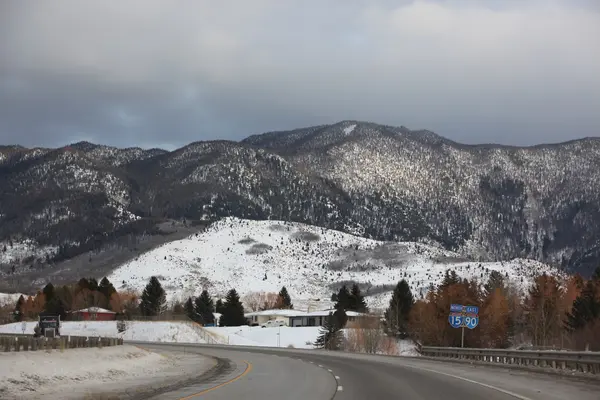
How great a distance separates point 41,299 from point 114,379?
174 m

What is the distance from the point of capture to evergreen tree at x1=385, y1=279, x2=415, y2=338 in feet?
406

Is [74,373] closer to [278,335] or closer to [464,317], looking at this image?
[464,317]

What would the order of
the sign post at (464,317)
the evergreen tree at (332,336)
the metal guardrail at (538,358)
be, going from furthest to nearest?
the evergreen tree at (332,336) → the sign post at (464,317) → the metal guardrail at (538,358)

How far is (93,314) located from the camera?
510 feet

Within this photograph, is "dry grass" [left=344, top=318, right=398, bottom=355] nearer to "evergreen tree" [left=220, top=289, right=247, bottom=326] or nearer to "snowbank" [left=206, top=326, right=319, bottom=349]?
"snowbank" [left=206, top=326, right=319, bottom=349]

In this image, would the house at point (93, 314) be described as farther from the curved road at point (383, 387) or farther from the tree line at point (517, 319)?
the curved road at point (383, 387)

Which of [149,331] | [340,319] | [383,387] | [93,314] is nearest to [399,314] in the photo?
[340,319]

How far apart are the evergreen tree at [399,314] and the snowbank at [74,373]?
294ft

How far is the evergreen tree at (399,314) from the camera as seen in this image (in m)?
124

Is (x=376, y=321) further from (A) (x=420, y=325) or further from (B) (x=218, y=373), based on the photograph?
(B) (x=218, y=373)

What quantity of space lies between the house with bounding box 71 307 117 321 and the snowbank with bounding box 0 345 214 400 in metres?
118

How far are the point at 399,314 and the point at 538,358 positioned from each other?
295 ft

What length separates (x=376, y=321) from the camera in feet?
416

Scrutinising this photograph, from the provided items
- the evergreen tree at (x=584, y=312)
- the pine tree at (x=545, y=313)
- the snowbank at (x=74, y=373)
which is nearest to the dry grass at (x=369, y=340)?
the pine tree at (x=545, y=313)
